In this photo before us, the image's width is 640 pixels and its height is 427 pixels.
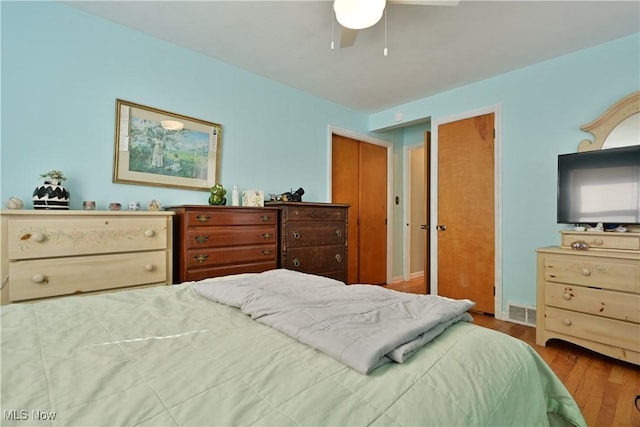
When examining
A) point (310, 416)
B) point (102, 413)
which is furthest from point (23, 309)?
point (310, 416)

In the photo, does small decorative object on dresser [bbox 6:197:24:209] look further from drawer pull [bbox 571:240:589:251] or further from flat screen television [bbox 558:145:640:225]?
flat screen television [bbox 558:145:640:225]

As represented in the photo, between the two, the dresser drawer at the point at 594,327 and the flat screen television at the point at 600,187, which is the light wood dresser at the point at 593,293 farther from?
the flat screen television at the point at 600,187

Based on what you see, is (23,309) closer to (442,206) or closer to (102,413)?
(102,413)

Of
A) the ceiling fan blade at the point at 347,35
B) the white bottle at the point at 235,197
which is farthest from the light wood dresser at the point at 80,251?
the ceiling fan blade at the point at 347,35

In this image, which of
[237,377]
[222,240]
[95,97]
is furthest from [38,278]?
[237,377]

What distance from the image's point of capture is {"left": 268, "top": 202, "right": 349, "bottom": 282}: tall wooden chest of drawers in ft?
9.14

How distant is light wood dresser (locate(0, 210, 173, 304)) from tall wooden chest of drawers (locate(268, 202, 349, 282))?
99cm

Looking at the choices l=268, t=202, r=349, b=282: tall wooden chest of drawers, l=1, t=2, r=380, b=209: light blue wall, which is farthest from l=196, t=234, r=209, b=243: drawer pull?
l=268, t=202, r=349, b=282: tall wooden chest of drawers

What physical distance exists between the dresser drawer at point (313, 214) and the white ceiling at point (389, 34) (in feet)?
4.64

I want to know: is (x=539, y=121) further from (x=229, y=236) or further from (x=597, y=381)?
(x=229, y=236)

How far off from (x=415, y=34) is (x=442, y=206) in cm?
197

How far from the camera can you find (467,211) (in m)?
3.41

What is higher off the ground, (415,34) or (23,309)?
(415,34)

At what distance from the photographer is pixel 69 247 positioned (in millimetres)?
1800
